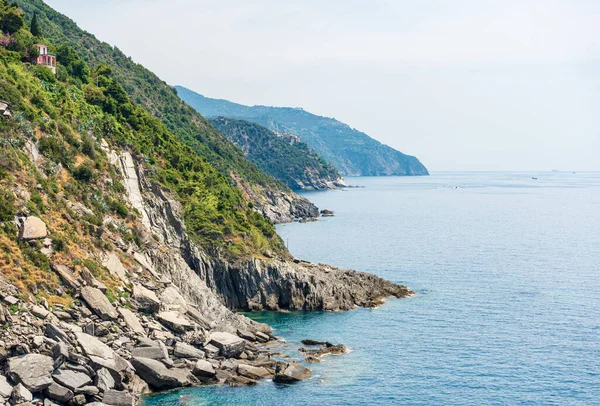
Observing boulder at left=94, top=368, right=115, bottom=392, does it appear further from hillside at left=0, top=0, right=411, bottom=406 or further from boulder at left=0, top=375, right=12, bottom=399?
boulder at left=0, top=375, right=12, bottom=399

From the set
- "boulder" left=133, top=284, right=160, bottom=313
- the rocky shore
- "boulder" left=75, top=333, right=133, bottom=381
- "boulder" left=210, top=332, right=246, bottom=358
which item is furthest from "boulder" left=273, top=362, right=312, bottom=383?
"boulder" left=133, top=284, right=160, bottom=313

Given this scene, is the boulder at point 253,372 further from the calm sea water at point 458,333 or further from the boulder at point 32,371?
the boulder at point 32,371

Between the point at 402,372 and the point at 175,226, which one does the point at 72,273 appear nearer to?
the point at 175,226

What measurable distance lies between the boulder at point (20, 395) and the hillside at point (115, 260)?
8 centimetres

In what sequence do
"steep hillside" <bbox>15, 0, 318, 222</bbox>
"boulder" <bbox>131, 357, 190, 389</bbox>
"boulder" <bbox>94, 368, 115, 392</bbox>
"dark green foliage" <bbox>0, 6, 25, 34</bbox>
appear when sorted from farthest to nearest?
1. "steep hillside" <bbox>15, 0, 318, 222</bbox>
2. "dark green foliage" <bbox>0, 6, 25, 34</bbox>
3. "boulder" <bbox>131, 357, 190, 389</bbox>
4. "boulder" <bbox>94, 368, 115, 392</bbox>

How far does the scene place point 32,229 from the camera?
194ft

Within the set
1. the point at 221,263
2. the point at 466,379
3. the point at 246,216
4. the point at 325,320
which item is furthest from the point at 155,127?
the point at 466,379

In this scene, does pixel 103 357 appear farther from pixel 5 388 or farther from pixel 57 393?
pixel 5 388

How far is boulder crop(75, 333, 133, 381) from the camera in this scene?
51.3 metres

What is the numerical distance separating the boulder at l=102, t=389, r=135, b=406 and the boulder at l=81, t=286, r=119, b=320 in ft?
30.6

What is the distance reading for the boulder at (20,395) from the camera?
44.5 meters

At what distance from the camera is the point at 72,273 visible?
59.7 meters

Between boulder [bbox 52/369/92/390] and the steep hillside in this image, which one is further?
the steep hillside

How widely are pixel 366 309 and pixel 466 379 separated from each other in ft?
90.5
